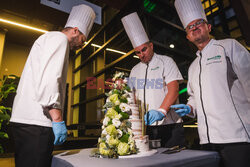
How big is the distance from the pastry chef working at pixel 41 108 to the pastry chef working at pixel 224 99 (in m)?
0.93

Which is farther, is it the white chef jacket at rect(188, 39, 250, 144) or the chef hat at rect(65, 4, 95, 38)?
the chef hat at rect(65, 4, 95, 38)

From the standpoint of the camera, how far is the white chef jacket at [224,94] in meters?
1.04

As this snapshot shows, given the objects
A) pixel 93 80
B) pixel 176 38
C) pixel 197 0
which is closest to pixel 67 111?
pixel 93 80

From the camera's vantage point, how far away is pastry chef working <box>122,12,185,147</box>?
140cm

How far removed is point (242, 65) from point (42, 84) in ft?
4.20

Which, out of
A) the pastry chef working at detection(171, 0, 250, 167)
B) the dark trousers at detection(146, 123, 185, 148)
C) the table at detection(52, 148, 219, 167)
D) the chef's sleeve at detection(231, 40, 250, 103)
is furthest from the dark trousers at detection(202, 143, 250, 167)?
the dark trousers at detection(146, 123, 185, 148)

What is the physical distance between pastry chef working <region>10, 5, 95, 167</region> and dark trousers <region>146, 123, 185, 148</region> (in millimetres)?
789

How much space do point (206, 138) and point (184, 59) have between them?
2.32 m

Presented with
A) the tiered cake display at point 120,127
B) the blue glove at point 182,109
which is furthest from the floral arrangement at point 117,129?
the blue glove at point 182,109

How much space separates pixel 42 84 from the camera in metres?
0.94

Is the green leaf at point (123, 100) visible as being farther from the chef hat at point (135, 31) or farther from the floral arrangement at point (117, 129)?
the chef hat at point (135, 31)

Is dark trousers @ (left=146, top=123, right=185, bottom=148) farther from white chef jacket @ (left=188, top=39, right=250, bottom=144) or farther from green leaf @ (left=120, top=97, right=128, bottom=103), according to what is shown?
green leaf @ (left=120, top=97, right=128, bottom=103)

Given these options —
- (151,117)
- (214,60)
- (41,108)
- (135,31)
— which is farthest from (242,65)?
(41,108)

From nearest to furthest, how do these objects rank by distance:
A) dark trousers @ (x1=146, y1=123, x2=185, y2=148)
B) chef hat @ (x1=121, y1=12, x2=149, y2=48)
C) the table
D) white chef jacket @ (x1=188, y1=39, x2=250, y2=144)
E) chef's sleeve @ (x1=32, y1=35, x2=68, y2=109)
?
1. the table
2. chef's sleeve @ (x1=32, y1=35, x2=68, y2=109)
3. white chef jacket @ (x1=188, y1=39, x2=250, y2=144)
4. dark trousers @ (x1=146, y1=123, x2=185, y2=148)
5. chef hat @ (x1=121, y1=12, x2=149, y2=48)
